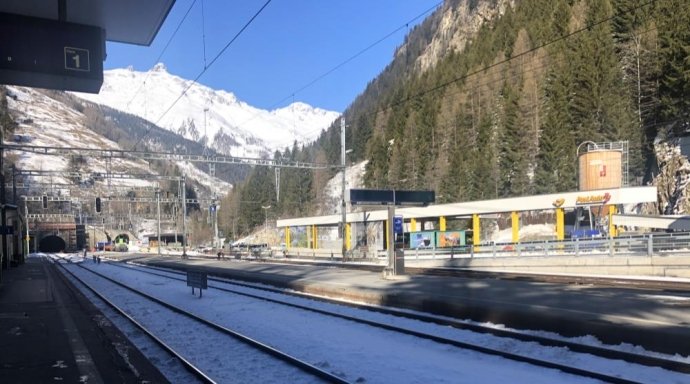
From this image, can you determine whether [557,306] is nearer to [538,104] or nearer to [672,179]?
[672,179]

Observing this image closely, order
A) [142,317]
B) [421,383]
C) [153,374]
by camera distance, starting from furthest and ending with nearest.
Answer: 1. [142,317]
2. [153,374]
3. [421,383]

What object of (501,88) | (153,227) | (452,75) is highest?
(452,75)

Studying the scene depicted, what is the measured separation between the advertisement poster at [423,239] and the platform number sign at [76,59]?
41.8 metres

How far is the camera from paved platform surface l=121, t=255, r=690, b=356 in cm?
967

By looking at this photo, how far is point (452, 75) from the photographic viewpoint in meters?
A: 105

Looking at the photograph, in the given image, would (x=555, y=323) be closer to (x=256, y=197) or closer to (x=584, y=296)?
(x=584, y=296)

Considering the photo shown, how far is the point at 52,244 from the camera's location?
154m

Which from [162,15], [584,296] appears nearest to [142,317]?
[162,15]

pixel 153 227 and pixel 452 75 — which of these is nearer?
pixel 452 75

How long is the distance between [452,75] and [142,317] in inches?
3783

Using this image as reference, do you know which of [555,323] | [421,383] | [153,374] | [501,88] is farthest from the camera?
[501,88]

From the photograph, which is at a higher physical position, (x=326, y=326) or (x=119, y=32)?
(x=119, y=32)

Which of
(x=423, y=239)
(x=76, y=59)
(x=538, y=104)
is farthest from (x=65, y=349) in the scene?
(x=538, y=104)

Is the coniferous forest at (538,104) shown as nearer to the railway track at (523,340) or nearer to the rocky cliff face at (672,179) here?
the rocky cliff face at (672,179)
